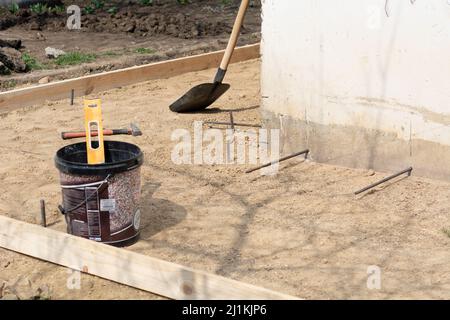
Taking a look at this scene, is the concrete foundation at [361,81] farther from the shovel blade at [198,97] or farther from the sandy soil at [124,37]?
the sandy soil at [124,37]

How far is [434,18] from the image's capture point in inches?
218

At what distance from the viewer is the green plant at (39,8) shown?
540 inches

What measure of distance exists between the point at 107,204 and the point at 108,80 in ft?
14.2

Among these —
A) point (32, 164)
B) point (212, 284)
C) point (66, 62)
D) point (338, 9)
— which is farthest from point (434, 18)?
point (66, 62)

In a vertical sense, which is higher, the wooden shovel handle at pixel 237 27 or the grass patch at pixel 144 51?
the wooden shovel handle at pixel 237 27

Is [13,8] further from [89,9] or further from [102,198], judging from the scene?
[102,198]

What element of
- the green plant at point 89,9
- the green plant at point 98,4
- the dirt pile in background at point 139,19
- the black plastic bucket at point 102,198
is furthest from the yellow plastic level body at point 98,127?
the green plant at point 98,4

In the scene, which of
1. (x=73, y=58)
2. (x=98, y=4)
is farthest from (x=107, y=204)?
(x=98, y=4)

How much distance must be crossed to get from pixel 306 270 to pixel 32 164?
280 centimetres

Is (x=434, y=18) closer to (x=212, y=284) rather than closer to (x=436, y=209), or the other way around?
(x=436, y=209)

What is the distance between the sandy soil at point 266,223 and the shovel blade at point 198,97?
477 millimetres

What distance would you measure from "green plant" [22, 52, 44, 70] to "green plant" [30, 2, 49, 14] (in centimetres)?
371

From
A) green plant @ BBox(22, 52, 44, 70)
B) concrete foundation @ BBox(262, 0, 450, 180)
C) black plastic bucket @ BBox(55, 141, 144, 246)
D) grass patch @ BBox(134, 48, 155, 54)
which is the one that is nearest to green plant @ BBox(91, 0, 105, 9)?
grass patch @ BBox(134, 48, 155, 54)

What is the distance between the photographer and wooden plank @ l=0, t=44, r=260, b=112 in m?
7.96
